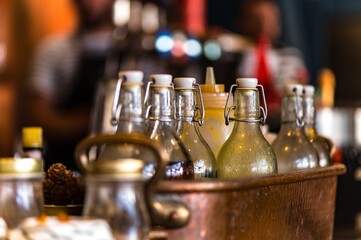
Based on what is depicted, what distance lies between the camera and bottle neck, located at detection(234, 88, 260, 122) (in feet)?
4.14

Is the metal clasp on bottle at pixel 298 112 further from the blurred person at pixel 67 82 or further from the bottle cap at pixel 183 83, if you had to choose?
the blurred person at pixel 67 82

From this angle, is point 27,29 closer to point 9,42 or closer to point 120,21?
point 9,42

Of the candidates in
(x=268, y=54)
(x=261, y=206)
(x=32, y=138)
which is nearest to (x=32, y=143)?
(x=32, y=138)

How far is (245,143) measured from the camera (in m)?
1.28

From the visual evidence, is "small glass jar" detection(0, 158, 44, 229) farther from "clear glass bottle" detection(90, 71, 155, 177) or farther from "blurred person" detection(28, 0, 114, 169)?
"blurred person" detection(28, 0, 114, 169)

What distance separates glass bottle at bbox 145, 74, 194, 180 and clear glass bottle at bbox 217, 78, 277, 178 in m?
0.10

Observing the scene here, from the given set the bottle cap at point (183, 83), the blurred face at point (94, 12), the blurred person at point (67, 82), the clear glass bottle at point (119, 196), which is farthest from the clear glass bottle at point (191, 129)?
the blurred face at point (94, 12)

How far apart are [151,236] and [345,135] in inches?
191

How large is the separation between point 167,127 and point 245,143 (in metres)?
0.14

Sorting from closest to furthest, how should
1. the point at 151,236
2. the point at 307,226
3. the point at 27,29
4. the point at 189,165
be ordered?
1. the point at 151,236
2. the point at 189,165
3. the point at 307,226
4. the point at 27,29

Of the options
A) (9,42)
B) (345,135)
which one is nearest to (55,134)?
(9,42)

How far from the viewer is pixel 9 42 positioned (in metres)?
5.96

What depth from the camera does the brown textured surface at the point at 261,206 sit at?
1.04 meters

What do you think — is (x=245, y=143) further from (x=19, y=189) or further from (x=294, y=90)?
(x=19, y=189)
